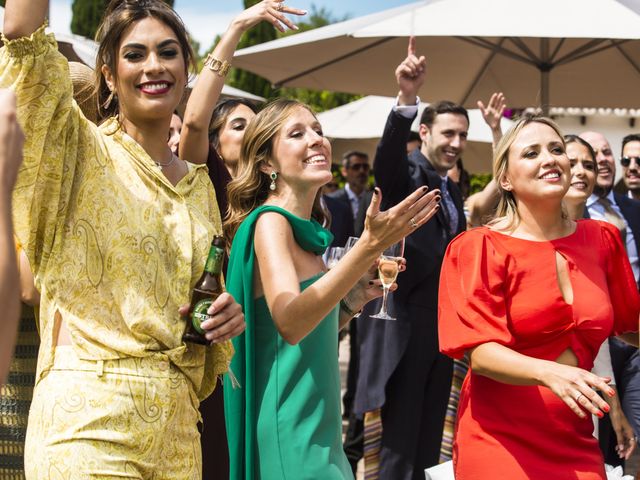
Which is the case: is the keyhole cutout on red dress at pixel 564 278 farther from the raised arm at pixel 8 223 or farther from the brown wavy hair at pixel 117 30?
the raised arm at pixel 8 223

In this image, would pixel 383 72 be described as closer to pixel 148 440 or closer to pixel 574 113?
pixel 148 440

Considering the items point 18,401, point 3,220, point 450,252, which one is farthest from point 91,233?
point 450,252

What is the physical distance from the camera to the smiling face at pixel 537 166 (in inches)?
168

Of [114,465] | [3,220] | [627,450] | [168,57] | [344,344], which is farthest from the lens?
[344,344]

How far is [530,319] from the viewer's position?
4012 millimetres

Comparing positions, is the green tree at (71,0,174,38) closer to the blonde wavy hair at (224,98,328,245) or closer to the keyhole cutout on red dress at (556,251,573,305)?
the blonde wavy hair at (224,98,328,245)

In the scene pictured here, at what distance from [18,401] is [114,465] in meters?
1.00

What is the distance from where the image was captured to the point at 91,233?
297 centimetres

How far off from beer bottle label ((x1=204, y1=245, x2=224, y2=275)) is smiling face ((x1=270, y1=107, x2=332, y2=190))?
801mm

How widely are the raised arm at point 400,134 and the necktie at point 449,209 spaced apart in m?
0.33

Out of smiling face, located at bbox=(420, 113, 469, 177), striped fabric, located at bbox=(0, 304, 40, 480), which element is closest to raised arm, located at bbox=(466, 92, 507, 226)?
smiling face, located at bbox=(420, 113, 469, 177)

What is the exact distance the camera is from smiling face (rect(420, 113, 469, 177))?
7.24 m

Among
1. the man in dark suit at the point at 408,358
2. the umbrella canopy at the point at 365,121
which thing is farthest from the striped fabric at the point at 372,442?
the umbrella canopy at the point at 365,121

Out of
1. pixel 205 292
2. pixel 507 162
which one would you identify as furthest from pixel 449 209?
pixel 205 292
